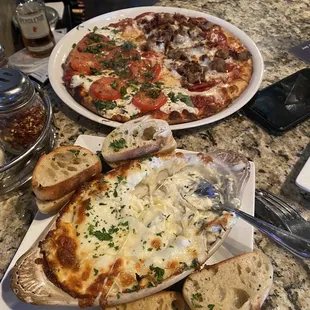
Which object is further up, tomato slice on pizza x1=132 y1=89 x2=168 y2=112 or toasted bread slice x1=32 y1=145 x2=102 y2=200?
toasted bread slice x1=32 y1=145 x2=102 y2=200

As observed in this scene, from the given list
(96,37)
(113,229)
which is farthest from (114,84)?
(113,229)

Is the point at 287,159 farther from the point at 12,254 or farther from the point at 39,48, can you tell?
the point at 39,48

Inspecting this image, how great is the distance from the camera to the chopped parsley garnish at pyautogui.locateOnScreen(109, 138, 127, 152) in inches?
44.1

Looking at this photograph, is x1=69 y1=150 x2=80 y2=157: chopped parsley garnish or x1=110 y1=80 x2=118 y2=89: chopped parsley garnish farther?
x1=110 y1=80 x2=118 y2=89: chopped parsley garnish

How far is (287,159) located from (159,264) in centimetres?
71

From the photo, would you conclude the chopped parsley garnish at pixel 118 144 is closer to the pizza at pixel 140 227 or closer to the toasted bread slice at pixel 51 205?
the pizza at pixel 140 227

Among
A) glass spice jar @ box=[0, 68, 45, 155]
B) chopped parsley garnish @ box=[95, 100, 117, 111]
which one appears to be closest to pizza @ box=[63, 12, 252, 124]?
chopped parsley garnish @ box=[95, 100, 117, 111]

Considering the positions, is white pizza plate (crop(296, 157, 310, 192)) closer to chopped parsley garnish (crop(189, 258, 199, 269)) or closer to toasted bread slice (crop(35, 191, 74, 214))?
chopped parsley garnish (crop(189, 258, 199, 269))

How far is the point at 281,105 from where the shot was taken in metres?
1.48

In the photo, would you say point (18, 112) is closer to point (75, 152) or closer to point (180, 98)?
point (75, 152)

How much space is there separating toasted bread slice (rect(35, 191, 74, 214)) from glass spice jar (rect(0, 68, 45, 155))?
0.89 feet

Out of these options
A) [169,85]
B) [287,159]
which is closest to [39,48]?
[169,85]

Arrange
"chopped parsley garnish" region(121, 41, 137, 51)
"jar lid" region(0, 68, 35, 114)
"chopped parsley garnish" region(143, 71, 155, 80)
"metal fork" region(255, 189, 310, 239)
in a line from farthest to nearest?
"chopped parsley garnish" region(121, 41, 137, 51) < "chopped parsley garnish" region(143, 71, 155, 80) < "jar lid" region(0, 68, 35, 114) < "metal fork" region(255, 189, 310, 239)

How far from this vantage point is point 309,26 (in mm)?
2082
